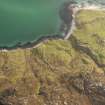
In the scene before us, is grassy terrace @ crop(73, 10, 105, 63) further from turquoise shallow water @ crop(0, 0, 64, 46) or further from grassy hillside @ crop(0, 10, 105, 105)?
turquoise shallow water @ crop(0, 0, 64, 46)

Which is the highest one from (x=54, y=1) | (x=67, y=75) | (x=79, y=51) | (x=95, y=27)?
(x=54, y=1)

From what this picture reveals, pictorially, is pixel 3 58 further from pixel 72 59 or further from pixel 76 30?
pixel 76 30

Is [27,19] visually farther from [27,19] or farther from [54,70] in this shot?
[54,70]

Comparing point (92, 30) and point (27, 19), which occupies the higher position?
point (27, 19)

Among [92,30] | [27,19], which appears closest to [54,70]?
[27,19]

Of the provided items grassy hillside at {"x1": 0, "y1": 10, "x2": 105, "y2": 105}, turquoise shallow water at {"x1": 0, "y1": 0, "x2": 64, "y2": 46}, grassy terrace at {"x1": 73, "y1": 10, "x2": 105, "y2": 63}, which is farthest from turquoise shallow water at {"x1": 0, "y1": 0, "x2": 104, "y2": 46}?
grassy terrace at {"x1": 73, "y1": 10, "x2": 105, "y2": 63}

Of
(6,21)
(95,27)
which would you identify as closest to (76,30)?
(95,27)
